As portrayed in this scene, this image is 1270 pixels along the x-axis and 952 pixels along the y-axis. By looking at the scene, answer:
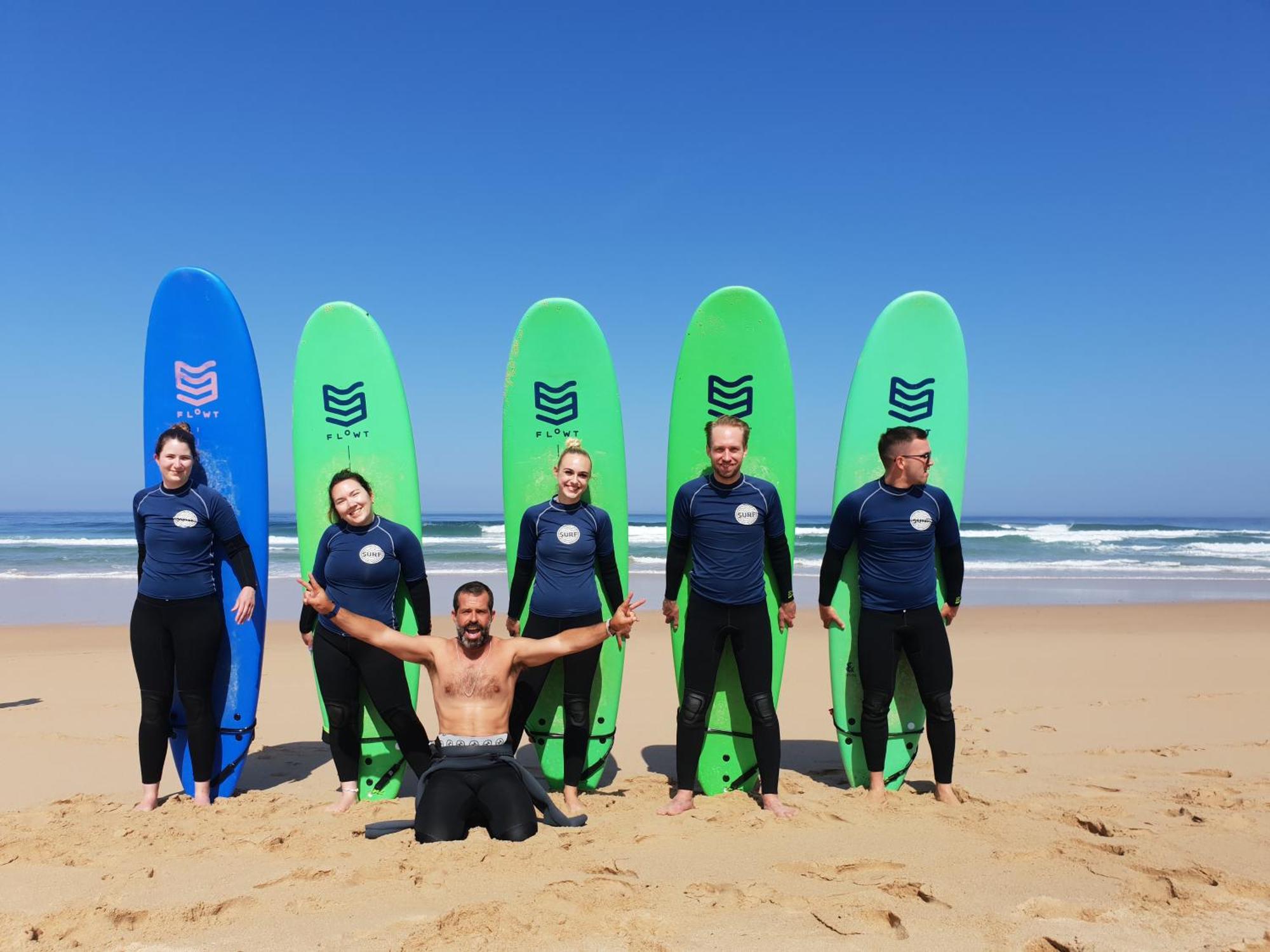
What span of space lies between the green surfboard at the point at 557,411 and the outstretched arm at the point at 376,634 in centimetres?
88

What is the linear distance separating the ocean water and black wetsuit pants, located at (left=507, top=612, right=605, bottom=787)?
1069 centimetres

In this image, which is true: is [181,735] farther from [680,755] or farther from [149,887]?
[680,755]

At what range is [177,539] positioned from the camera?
128 inches

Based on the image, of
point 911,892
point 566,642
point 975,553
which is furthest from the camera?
point 975,553

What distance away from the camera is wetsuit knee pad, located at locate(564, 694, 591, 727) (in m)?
3.41

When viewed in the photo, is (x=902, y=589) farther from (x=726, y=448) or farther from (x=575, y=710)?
(x=575, y=710)

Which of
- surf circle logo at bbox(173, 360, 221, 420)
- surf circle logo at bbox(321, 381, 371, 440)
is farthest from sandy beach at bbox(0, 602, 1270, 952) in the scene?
surf circle logo at bbox(173, 360, 221, 420)

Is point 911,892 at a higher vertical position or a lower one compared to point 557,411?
lower

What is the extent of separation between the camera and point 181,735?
3543 mm

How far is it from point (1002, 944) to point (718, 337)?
8.75ft

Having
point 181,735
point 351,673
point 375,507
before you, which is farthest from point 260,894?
point 375,507

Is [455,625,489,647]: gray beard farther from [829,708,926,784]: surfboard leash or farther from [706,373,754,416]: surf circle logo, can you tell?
[829,708,926,784]: surfboard leash

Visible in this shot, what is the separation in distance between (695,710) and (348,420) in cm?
214

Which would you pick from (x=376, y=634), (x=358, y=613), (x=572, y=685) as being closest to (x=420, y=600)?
(x=358, y=613)
